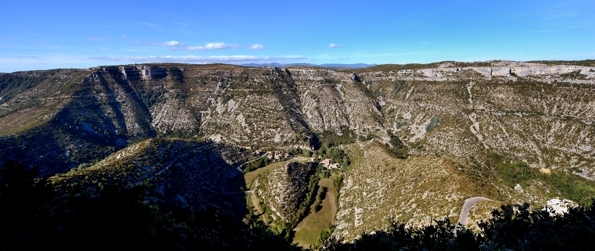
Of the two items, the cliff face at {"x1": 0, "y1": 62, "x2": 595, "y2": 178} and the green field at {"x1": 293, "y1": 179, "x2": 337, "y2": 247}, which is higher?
the cliff face at {"x1": 0, "y1": 62, "x2": 595, "y2": 178}

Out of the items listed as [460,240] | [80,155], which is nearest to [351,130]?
[80,155]

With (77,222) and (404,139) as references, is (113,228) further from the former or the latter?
(404,139)

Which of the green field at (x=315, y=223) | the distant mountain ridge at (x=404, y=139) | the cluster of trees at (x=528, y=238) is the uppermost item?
the cluster of trees at (x=528, y=238)

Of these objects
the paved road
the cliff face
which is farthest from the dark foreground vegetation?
the cliff face

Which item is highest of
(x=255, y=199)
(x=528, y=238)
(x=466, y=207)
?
(x=528, y=238)

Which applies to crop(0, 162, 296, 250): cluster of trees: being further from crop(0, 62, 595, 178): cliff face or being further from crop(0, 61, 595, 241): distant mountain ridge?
crop(0, 62, 595, 178): cliff face

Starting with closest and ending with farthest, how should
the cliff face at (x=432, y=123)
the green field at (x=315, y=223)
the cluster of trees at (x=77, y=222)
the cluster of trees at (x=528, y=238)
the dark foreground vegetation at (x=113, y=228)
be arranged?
the cluster of trees at (x=528, y=238)
the dark foreground vegetation at (x=113, y=228)
the cluster of trees at (x=77, y=222)
the green field at (x=315, y=223)
the cliff face at (x=432, y=123)

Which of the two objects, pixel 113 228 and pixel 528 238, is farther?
pixel 528 238

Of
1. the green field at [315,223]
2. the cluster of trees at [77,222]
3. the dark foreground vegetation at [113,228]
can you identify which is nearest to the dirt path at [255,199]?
the green field at [315,223]

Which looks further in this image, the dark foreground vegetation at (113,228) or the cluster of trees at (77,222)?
the cluster of trees at (77,222)

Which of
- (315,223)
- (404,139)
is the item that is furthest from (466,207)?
(404,139)

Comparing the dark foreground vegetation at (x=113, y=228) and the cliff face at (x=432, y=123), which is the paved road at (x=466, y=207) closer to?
the dark foreground vegetation at (x=113, y=228)
